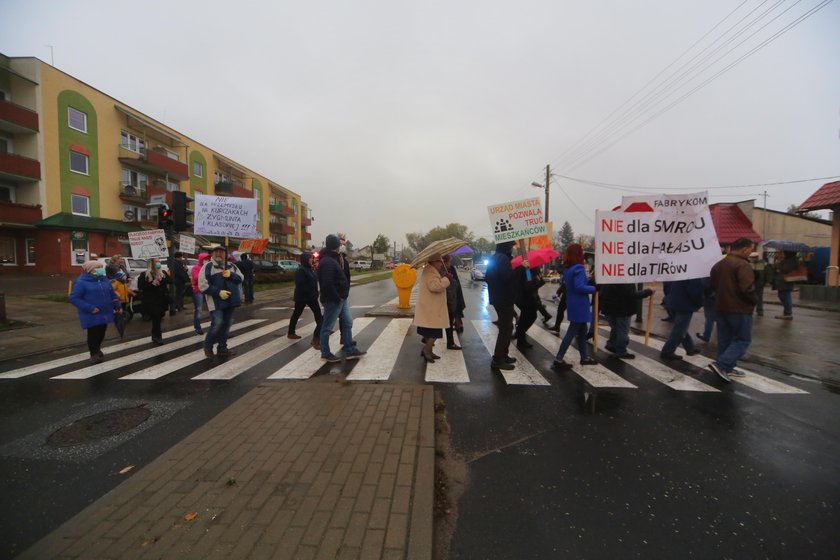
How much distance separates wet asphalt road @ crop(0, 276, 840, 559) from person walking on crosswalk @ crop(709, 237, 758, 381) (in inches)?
19.1

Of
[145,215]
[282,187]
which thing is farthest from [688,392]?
[282,187]

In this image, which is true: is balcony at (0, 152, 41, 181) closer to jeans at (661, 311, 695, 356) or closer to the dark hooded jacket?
the dark hooded jacket

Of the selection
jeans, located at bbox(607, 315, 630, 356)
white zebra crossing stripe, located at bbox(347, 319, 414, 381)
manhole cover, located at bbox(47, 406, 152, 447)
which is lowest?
manhole cover, located at bbox(47, 406, 152, 447)

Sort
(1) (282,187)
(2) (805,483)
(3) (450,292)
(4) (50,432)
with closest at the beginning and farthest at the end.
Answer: (2) (805,483), (4) (50,432), (3) (450,292), (1) (282,187)

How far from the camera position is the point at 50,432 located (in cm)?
361

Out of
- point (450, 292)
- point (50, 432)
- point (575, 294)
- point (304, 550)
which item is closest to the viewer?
point (304, 550)

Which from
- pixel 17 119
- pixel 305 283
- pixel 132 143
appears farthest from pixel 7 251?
pixel 305 283

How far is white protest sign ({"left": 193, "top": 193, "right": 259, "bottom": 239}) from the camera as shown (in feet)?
33.0

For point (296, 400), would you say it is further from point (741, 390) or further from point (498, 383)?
point (741, 390)

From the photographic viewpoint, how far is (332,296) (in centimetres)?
586

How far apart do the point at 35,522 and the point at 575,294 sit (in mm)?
6010

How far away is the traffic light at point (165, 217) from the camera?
10.4 m

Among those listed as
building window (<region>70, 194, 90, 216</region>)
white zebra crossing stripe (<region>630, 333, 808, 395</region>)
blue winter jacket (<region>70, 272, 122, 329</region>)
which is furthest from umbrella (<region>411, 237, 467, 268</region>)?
building window (<region>70, 194, 90, 216</region>)

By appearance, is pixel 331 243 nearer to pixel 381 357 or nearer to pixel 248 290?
pixel 381 357
